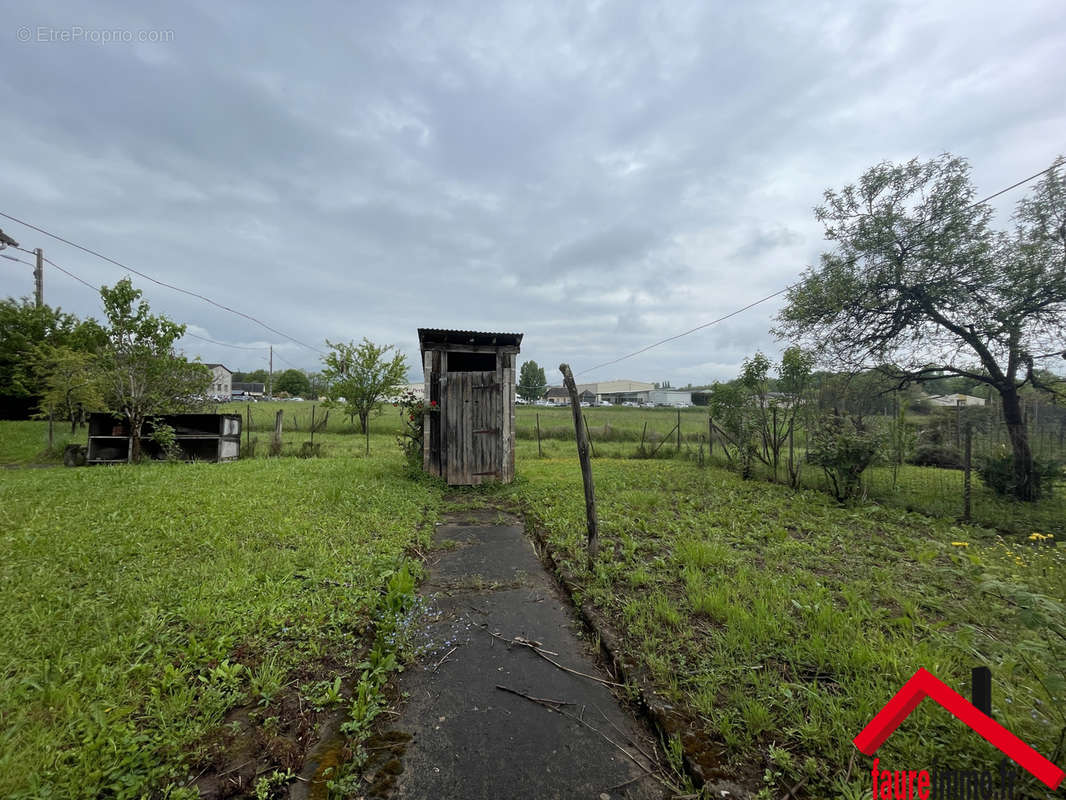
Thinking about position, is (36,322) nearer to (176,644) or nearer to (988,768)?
(176,644)

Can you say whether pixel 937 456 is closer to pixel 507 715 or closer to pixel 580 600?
pixel 580 600

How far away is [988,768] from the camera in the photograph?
1.58 m

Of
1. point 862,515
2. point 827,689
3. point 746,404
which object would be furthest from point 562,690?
point 746,404

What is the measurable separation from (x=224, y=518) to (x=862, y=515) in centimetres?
837

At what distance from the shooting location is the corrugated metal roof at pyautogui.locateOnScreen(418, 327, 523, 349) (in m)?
7.50

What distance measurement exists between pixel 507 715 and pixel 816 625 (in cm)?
214

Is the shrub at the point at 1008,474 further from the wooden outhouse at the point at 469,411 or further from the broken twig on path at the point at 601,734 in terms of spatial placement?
the broken twig on path at the point at 601,734

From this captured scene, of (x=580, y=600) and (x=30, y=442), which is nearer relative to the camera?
(x=580, y=600)

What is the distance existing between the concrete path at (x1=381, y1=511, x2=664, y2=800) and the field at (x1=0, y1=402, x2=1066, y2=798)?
1.03 ft

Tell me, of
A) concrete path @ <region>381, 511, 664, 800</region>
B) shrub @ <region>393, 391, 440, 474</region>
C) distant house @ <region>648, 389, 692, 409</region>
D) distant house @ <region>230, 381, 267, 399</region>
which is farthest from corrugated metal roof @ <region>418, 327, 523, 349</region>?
distant house @ <region>230, 381, 267, 399</region>

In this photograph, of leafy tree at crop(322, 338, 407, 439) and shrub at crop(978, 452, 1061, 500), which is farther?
leafy tree at crop(322, 338, 407, 439)

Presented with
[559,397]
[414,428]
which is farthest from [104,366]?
[559,397]

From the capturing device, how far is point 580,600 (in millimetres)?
3188

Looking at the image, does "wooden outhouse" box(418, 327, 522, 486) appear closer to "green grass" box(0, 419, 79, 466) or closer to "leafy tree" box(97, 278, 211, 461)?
"leafy tree" box(97, 278, 211, 461)
